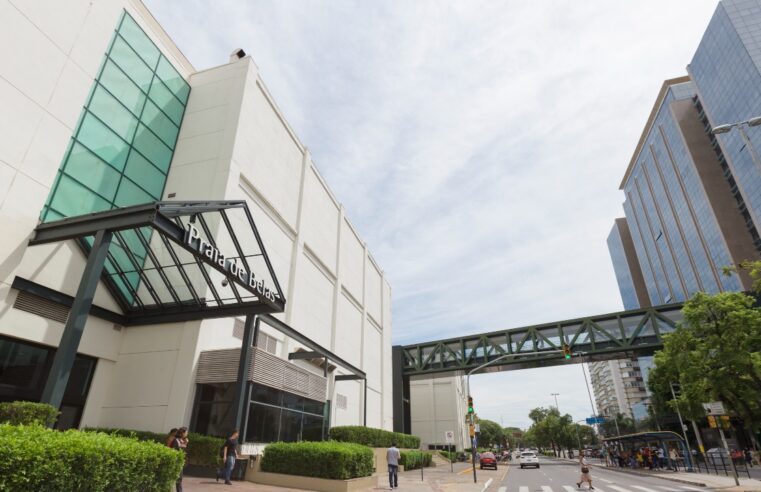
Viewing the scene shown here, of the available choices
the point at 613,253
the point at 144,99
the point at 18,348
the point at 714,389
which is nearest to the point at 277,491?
the point at 18,348

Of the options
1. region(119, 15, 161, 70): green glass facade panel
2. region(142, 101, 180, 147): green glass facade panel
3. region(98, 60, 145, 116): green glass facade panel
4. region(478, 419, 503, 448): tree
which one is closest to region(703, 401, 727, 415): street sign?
region(142, 101, 180, 147): green glass facade panel

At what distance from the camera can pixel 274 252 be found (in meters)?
24.6

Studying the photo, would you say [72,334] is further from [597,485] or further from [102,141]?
[597,485]

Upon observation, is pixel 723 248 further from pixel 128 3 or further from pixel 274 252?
pixel 128 3

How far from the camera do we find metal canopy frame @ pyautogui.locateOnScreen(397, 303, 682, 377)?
122 ft

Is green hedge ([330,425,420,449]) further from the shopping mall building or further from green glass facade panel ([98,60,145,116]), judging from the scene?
green glass facade panel ([98,60,145,116])

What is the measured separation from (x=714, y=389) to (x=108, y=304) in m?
30.0

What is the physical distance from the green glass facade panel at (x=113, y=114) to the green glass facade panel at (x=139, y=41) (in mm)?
3676

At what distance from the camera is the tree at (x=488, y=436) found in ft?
356

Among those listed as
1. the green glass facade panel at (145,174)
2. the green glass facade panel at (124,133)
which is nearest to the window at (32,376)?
the green glass facade panel at (124,133)

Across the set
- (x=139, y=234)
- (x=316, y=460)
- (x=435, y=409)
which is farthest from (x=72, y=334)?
(x=435, y=409)

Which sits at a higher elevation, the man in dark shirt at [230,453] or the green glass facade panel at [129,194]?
the green glass facade panel at [129,194]

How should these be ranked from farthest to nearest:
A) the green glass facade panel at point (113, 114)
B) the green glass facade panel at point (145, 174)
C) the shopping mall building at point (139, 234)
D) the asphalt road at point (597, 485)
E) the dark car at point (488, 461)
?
the dark car at point (488, 461) → the green glass facade panel at point (145, 174) → the asphalt road at point (597, 485) → the green glass facade panel at point (113, 114) → the shopping mall building at point (139, 234)

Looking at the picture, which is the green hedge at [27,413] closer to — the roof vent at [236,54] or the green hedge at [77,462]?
the green hedge at [77,462]
